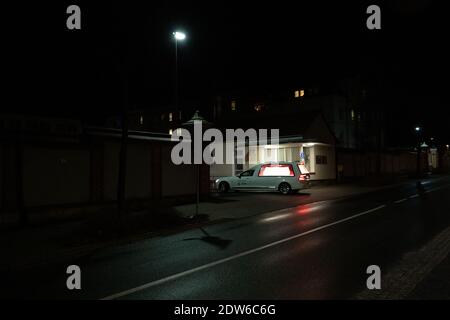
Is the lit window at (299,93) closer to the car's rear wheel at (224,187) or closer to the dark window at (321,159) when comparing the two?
the dark window at (321,159)

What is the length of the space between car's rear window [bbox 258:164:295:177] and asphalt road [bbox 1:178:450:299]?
34.0 feet

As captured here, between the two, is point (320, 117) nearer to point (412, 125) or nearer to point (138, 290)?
point (138, 290)

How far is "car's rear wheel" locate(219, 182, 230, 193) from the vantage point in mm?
25364

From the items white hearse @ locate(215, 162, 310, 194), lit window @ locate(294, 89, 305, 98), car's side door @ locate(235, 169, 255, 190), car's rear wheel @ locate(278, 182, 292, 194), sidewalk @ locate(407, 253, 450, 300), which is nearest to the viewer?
sidewalk @ locate(407, 253, 450, 300)

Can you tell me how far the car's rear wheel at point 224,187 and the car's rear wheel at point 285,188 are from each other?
3505 mm

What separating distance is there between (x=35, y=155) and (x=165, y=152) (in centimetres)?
619

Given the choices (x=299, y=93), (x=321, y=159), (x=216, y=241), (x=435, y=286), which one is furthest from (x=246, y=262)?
(x=299, y=93)

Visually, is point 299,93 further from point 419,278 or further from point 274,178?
point 419,278

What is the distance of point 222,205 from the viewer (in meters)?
18.0

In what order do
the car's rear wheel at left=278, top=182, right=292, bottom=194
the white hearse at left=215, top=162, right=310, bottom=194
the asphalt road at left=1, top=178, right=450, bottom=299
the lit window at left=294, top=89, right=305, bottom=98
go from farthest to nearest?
1. the lit window at left=294, top=89, right=305, bottom=98
2. the car's rear wheel at left=278, top=182, right=292, bottom=194
3. the white hearse at left=215, top=162, right=310, bottom=194
4. the asphalt road at left=1, top=178, right=450, bottom=299

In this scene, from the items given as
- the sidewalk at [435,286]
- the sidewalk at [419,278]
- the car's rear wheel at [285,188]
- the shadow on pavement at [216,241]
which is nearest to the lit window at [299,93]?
the car's rear wheel at [285,188]

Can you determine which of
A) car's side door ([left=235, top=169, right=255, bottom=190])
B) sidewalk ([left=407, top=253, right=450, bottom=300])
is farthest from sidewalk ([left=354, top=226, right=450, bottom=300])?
car's side door ([left=235, top=169, right=255, bottom=190])

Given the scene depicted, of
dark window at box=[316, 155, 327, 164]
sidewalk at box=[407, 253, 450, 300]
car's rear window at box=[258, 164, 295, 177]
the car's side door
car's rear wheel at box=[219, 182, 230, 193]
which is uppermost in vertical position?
dark window at box=[316, 155, 327, 164]

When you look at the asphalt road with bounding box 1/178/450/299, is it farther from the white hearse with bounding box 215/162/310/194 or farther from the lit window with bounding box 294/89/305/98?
the lit window with bounding box 294/89/305/98
